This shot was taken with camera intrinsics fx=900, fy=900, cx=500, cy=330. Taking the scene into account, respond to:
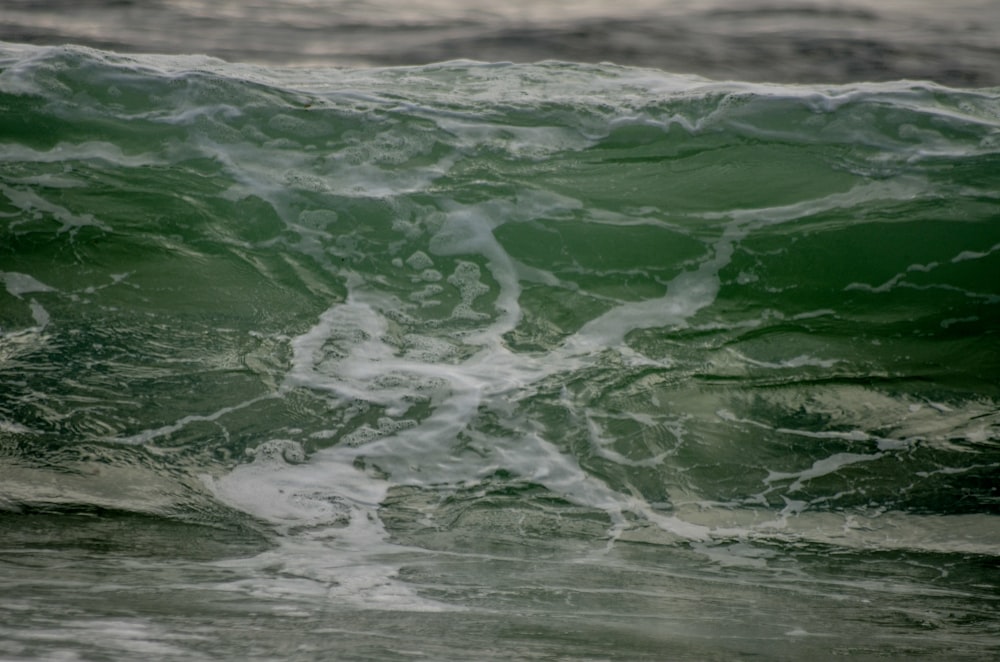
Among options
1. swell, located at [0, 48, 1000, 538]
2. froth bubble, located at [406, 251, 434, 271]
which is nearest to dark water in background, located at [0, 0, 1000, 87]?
swell, located at [0, 48, 1000, 538]

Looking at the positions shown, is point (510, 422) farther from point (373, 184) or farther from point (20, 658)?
point (20, 658)

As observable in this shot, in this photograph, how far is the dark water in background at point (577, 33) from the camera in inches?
330

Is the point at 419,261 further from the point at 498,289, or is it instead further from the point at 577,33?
the point at 577,33

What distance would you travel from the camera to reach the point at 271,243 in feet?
17.0

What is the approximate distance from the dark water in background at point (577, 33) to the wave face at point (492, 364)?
185 centimetres

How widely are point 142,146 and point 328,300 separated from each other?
1.90m

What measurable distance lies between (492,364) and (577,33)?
5616 mm

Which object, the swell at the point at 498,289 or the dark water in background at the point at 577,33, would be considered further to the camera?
the dark water in background at the point at 577,33

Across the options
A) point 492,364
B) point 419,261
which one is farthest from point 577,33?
point 492,364

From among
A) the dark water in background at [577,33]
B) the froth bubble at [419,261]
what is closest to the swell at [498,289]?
the froth bubble at [419,261]

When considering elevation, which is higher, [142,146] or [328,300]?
[142,146]

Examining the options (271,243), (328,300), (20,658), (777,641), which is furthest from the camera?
(271,243)

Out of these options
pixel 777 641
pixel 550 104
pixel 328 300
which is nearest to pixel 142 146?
pixel 328 300

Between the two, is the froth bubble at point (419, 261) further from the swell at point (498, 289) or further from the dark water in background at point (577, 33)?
the dark water in background at point (577, 33)
